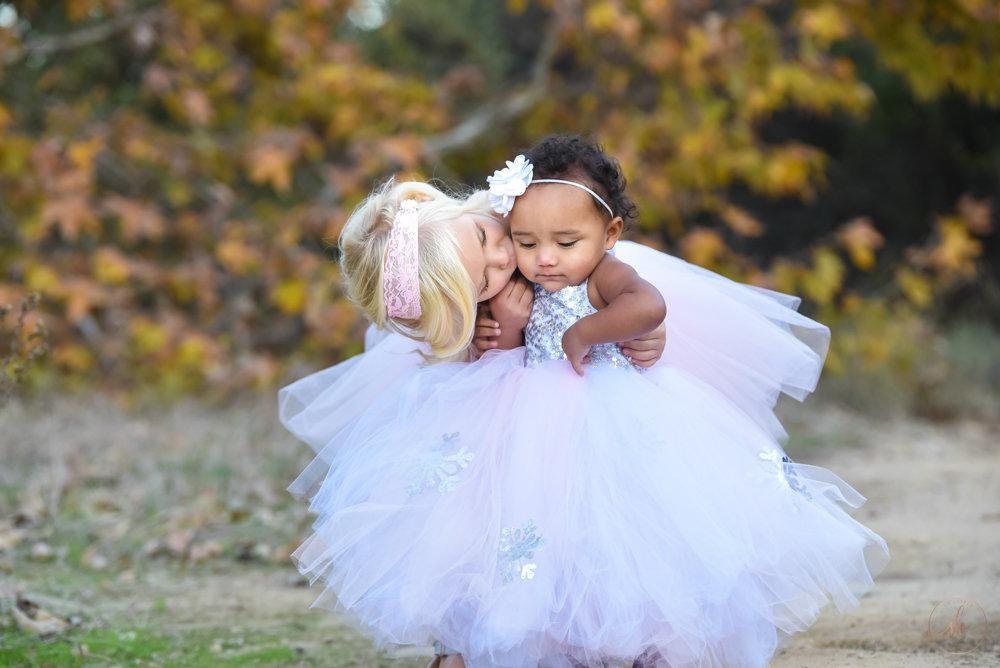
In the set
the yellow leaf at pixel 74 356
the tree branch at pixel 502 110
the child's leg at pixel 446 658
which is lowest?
the child's leg at pixel 446 658

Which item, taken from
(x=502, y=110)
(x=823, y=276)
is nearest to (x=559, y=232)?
(x=823, y=276)

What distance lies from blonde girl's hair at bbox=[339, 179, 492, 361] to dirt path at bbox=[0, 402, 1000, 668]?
3.13 feet

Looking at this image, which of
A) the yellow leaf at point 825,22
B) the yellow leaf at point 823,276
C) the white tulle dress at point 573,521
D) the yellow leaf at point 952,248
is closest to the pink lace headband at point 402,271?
the white tulle dress at point 573,521

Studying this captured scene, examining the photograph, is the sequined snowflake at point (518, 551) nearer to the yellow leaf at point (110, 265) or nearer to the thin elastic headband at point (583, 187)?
the thin elastic headband at point (583, 187)

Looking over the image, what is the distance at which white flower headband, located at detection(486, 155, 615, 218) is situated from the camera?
256cm

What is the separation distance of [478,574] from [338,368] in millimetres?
1030

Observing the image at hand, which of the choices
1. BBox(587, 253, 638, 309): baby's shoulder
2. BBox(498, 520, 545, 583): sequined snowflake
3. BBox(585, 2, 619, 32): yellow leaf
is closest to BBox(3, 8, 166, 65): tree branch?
BBox(585, 2, 619, 32): yellow leaf

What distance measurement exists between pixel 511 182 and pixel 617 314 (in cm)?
40

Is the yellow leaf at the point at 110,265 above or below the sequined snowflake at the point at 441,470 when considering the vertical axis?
above

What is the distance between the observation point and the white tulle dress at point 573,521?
7.48ft

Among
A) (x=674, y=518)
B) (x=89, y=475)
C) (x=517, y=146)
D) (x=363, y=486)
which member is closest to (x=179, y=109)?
(x=517, y=146)

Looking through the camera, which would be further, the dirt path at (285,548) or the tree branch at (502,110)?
the tree branch at (502,110)

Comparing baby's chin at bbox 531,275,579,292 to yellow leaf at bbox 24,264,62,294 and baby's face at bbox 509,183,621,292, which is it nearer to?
baby's face at bbox 509,183,621,292

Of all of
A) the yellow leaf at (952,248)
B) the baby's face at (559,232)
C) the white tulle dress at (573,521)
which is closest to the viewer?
the white tulle dress at (573,521)
